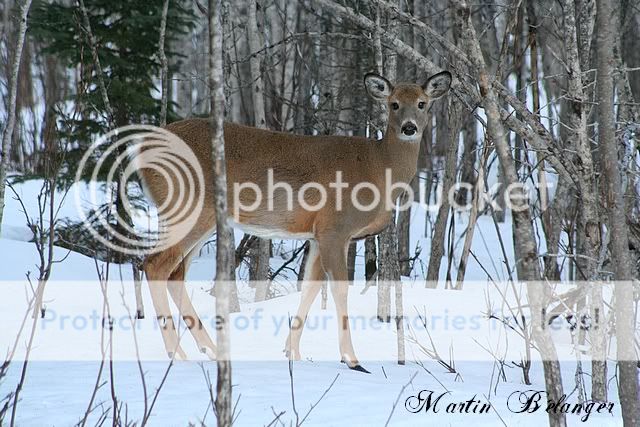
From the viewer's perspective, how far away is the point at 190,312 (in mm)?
6535

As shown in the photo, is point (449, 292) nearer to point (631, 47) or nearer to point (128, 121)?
point (128, 121)

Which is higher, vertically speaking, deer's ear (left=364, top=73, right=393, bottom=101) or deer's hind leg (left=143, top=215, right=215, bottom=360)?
deer's ear (left=364, top=73, right=393, bottom=101)

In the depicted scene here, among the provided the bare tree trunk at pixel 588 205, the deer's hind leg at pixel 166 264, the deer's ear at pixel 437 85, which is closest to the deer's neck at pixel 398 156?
the deer's ear at pixel 437 85

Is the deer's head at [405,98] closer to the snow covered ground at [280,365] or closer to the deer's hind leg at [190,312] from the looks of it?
the snow covered ground at [280,365]

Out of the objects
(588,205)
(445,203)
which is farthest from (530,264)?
(445,203)

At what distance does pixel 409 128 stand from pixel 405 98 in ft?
1.26

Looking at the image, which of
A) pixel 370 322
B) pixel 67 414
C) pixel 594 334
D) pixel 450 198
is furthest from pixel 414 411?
pixel 450 198

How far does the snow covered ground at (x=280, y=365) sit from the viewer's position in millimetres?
4660

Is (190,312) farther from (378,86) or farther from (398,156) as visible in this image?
(378,86)

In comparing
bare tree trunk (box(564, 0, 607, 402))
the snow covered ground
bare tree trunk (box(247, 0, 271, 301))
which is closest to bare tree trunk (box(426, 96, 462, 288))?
the snow covered ground

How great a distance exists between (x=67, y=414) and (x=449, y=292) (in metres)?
5.16

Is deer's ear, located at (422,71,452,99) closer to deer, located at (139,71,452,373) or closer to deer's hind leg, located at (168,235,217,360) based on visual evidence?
deer, located at (139,71,452,373)

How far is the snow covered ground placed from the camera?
4.66 m

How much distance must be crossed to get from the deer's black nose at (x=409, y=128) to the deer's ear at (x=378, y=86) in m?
0.47
